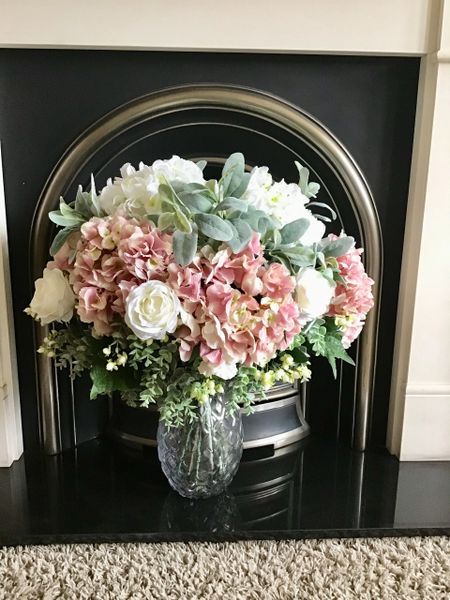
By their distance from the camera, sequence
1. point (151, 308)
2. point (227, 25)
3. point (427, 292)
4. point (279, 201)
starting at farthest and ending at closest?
point (427, 292) → point (227, 25) → point (279, 201) → point (151, 308)

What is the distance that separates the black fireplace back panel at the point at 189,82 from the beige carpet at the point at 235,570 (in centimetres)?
63

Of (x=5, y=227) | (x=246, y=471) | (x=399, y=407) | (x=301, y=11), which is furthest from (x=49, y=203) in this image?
→ (x=399, y=407)

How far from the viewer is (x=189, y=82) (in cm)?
142

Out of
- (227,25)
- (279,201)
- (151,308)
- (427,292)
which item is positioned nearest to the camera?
(151,308)

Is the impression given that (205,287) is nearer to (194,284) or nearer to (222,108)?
(194,284)

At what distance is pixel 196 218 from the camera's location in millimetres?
1057

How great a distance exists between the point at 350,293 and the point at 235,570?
589mm

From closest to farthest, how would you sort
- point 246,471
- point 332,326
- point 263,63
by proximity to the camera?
point 332,326, point 263,63, point 246,471

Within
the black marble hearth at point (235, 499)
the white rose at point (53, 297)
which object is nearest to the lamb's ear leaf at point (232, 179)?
the white rose at point (53, 297)

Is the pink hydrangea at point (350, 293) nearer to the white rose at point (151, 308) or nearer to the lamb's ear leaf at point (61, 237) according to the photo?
the white rose at point (151, 308)

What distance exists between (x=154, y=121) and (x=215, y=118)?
5.6 inches

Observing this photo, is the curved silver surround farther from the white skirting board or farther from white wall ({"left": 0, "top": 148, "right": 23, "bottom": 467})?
the white skirting board

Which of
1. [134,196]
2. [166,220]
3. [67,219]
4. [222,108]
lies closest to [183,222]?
[166,220]

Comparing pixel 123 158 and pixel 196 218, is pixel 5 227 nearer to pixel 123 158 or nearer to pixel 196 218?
pixel 123 158
